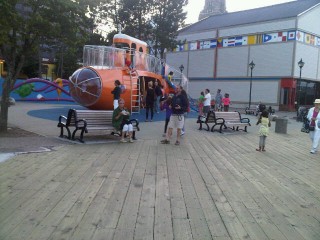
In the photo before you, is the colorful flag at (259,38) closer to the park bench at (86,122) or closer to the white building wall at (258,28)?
the white building wall at (258,28)

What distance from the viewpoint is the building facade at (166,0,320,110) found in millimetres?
42625

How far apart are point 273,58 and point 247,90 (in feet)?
17.3

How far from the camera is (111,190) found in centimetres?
590

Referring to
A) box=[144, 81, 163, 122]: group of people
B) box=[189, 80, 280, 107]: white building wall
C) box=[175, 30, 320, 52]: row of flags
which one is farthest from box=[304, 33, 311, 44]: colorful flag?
box=[144, 81, 163, 122]: group of people

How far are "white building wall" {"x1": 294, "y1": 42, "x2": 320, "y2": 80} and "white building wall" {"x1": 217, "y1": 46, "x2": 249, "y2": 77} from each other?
6.78m

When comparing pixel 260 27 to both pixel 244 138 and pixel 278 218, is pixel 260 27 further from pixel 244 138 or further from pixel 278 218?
pixel 278 218

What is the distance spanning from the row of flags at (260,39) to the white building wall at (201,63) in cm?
91

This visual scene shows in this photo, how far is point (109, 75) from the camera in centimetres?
1820

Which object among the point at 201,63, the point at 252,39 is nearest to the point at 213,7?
the point at 201,63

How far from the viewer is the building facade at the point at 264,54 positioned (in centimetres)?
4262

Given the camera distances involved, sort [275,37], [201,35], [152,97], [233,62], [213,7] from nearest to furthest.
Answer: [152,97] < [275,37] < [233,62] < [201,35] < [213,7]

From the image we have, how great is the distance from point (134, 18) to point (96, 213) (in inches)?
1562

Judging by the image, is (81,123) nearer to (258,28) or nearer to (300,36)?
(300,36)

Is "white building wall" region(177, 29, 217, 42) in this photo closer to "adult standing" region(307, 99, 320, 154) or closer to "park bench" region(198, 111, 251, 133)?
"park bench" region(198, 111, 251, 133)
